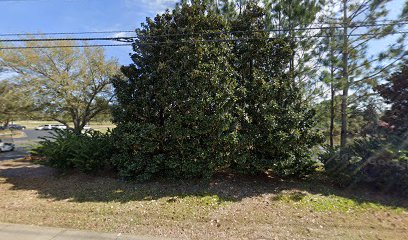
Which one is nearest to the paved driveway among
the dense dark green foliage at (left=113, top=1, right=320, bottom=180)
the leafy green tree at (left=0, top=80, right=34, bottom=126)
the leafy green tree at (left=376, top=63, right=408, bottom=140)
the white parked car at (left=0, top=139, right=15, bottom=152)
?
the white parked car at (left=0, top=139, right=15, bottom=152)

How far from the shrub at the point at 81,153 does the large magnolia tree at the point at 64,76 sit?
15.9 feet

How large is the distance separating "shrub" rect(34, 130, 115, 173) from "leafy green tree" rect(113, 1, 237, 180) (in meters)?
0.79

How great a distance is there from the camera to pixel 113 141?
21.2 feet

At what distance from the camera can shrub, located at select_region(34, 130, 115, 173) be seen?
6926 millimetres

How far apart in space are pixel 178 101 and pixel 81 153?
344 centimetres

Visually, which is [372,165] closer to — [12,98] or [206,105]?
[206,105]

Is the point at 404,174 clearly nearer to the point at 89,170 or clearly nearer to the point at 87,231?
the point at 87,231

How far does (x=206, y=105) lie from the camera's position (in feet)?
19.0

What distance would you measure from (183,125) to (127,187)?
2.12 metres

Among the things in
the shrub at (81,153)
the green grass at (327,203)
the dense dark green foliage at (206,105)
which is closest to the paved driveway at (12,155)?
the shrub at (81,153)

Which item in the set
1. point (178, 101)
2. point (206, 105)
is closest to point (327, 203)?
point (206, 105)

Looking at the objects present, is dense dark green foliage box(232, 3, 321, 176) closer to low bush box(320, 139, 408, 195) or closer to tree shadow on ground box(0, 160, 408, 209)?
tree shadow on ground box(0, 160, 408, 209)

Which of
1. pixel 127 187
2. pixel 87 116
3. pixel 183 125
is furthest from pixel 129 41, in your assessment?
pixel 87 116

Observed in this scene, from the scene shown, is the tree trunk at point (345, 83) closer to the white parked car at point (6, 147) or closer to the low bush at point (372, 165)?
the low bush at point (372, 165)
